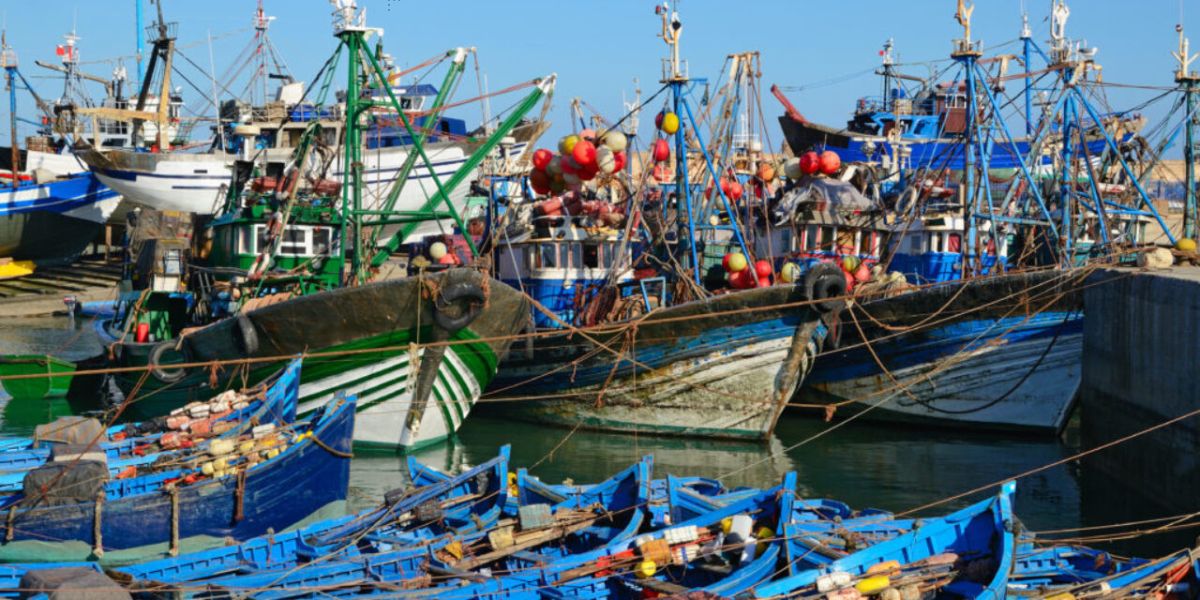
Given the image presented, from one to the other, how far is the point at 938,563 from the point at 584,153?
10927 millimetres

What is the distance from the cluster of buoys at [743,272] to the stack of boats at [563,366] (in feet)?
0.12

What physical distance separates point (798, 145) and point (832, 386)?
15300 millimetres

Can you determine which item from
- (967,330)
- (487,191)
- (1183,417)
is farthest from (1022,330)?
(487,191)

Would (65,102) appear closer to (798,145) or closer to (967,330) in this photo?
(798,145)

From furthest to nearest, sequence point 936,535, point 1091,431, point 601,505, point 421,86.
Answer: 1. point 421,86
2. point 1091,431
3. point 601,505
4. point 936,535

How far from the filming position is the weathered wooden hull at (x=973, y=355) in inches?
763

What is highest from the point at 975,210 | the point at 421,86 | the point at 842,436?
the point at 421,86

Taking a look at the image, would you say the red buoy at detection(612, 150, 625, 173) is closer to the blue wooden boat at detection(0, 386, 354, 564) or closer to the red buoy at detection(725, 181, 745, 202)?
the red buoy at detection(725, 181, 745, 202)

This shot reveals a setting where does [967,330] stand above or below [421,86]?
below

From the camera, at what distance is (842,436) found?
68.9ft

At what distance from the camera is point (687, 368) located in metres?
20.1

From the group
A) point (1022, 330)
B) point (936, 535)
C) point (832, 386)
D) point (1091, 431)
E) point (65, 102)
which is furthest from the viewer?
point (65, 102)

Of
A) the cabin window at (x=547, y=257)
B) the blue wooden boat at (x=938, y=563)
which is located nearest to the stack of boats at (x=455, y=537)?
the blue wooden boat at (x=938, y=563)

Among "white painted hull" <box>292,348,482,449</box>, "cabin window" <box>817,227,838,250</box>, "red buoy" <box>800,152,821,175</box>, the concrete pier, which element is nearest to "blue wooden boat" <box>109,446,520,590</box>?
"white painted hull" <box>292,348,482,449</box>
